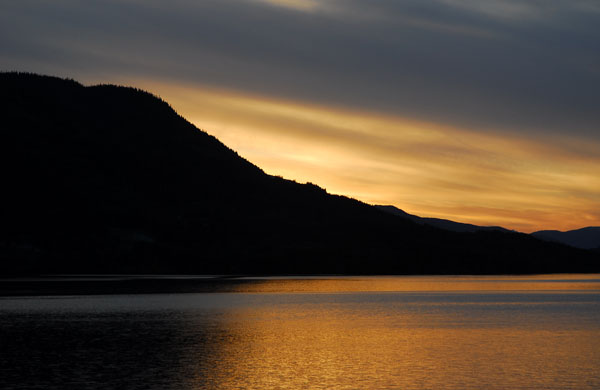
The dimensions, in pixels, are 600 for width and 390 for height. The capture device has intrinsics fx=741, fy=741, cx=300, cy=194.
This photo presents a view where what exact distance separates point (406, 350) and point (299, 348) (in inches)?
317

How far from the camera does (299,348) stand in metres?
56.2

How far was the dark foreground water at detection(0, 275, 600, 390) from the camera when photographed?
1630 inches

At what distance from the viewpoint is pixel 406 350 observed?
54.8 metres

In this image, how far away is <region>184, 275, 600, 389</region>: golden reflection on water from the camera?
41031 millimetres

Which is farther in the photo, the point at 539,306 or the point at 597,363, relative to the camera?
the point at 539,306

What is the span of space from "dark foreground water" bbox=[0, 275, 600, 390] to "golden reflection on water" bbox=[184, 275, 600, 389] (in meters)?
0.09

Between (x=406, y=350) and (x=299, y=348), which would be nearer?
(x=406, y=350)

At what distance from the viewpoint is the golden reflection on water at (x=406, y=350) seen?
135ft

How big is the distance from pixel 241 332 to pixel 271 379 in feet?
91.7

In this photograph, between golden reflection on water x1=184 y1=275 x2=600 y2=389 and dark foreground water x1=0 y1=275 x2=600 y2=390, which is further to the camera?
dark foreground water x1=0 y1=275 x2=600 y2=390

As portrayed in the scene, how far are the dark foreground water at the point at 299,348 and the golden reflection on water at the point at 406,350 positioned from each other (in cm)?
9

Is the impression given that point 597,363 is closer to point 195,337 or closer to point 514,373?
point 514,373

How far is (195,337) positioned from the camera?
64938 millimetres

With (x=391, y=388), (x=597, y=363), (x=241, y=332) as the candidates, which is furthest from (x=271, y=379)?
(x=241, y=332)
